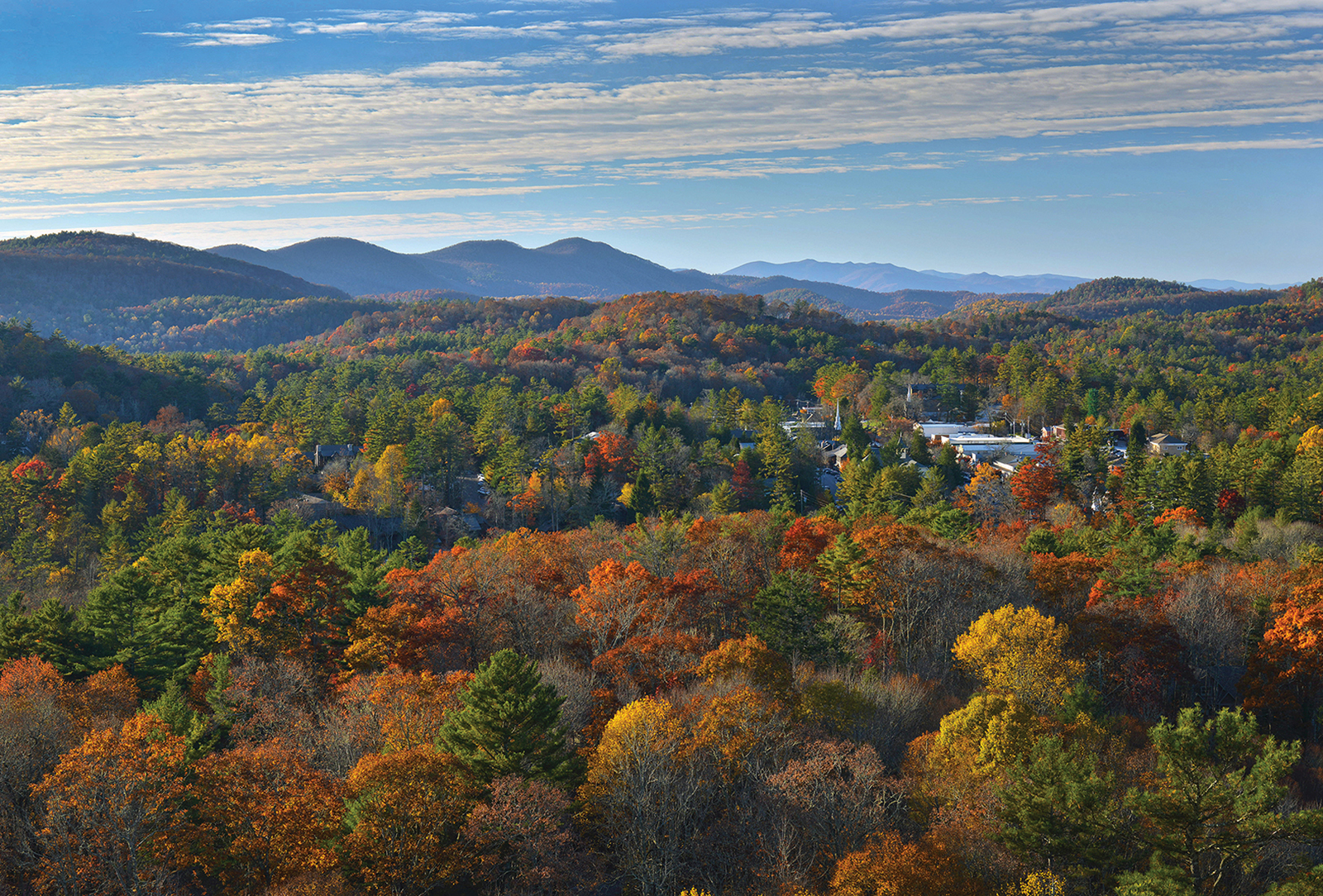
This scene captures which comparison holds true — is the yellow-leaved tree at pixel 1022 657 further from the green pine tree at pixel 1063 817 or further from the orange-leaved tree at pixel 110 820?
the orange-leaved tree at pixel 110 820

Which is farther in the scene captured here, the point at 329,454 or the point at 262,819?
the point at 329,454

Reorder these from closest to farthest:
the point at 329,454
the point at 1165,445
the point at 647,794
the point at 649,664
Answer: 1. the point at 647,794
2. the point at 649,664
3. the point at 329,454
4. the point at 1165,445

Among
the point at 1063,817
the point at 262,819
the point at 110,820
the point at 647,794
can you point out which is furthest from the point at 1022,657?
the point at 110,820

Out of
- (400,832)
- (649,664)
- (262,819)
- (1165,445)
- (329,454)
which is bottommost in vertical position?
(649,664)

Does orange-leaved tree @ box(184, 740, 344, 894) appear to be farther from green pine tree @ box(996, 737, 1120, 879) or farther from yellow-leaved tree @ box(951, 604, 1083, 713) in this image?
yellow-leaved tree @ box(951, 604, 1083, 713)

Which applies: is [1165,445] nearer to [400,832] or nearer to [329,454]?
[329,454]

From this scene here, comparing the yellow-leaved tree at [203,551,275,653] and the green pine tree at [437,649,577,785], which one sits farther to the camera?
the yellow-leaved tree at [203,551,275,653]

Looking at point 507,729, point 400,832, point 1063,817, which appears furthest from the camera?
point 507,729

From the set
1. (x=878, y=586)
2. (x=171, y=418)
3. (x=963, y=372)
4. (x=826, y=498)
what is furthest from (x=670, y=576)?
(x=963, y=372)

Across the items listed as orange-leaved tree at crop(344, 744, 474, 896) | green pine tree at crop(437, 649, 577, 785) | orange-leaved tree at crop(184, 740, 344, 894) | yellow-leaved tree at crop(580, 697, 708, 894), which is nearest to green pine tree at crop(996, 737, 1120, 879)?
yellow-leaved tree at crop(580, 697, 708, 894)
